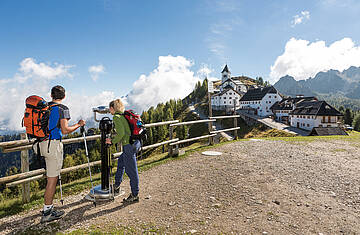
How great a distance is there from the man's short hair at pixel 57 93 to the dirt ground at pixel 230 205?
291 centimetres

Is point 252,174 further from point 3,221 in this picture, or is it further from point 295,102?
point 295,102

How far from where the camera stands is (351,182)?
6.03 meters

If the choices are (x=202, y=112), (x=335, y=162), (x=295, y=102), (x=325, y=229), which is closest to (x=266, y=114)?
(x=295, y=102)

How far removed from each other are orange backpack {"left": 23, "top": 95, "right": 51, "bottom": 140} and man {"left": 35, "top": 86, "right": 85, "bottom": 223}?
0.10m

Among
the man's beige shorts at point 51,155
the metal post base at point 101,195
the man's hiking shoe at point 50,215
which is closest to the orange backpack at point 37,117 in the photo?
the man's beige shorts at point 51,155

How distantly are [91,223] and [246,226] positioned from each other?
11.2 ft

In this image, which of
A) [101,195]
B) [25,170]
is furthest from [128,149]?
[25,170]

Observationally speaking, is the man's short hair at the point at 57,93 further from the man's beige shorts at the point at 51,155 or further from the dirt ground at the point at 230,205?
the dirt ground at the point at 230,205

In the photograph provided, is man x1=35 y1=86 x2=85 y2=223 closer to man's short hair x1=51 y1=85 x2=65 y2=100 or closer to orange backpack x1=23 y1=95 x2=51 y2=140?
man's short hair x1=51 y1=85 x2=65 y2=100

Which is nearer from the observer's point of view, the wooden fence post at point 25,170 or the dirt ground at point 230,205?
the dirt ground at point 230,205

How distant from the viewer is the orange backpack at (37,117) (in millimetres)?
4126

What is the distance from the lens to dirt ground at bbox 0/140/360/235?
394 centimetres

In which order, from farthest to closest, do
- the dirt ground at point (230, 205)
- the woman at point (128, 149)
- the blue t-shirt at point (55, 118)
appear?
the woman at point (128, 149) < the blue t-shirt at point (55, 118) < the dirt ground at point (230, 205)

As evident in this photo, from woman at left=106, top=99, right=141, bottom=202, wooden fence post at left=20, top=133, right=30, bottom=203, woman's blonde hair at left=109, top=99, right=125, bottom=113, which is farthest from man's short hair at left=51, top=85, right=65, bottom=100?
wooden fence post at left=20, top=133, right=30, bottom=203
